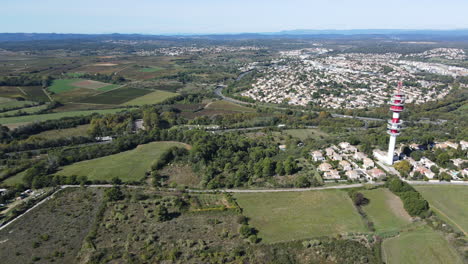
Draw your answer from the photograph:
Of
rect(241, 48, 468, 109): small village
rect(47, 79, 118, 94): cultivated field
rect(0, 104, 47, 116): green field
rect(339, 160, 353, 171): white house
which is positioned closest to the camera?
rect(339, 160, 353, 171): white house

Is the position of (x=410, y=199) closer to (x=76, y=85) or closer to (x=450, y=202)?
(x=450, y=202)

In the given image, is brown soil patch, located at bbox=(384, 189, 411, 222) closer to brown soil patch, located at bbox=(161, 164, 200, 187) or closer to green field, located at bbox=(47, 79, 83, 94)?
brown soil patch, located at bbox=(161, 164, 200, 187)

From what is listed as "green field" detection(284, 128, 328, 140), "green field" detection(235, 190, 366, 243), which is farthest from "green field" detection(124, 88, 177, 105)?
"green field" detection(235, 190, 366, 243)

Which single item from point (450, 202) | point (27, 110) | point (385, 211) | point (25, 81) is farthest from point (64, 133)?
point (450, 202)

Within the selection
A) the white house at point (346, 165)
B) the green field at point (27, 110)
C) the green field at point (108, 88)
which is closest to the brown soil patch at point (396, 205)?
the white house at point (346, 165)

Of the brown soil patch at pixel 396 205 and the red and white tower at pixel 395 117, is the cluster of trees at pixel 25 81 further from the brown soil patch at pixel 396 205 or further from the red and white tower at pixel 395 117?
the brown soil patch at pixel 396 205

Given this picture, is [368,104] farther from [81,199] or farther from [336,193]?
[81,199]
